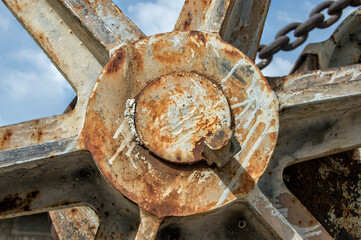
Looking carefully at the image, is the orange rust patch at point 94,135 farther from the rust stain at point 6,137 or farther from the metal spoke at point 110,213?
the rust stain at point 6,137

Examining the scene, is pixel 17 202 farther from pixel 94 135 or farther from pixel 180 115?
pixel 180 115

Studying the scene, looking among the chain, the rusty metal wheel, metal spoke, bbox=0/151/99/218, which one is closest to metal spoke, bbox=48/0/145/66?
the rusty metal wheel

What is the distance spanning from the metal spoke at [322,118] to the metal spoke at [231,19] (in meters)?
0.33

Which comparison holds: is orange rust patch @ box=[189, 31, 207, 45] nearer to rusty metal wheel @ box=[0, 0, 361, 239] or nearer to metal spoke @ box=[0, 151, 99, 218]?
rusty metal wheel @ box=[0, 0, 361, 239]

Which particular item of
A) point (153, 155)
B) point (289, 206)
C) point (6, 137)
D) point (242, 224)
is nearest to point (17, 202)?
point (6, 137)

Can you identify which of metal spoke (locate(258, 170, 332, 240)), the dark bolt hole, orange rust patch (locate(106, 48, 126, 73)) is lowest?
metal spoke (locate(258, 170, 332, 240))

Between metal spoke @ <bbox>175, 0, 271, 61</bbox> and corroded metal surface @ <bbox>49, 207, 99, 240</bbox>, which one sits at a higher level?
metal spoke @ <bbox>175, 0, 271, 61</bbox>

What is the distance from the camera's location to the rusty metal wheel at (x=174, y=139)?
232cm

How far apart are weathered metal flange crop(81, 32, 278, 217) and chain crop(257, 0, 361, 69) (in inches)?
60.8

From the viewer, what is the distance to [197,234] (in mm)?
2539

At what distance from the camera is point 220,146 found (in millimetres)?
2045

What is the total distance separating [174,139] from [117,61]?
46 cm

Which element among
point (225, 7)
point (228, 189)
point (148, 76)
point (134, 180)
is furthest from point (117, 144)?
point (225, 7)

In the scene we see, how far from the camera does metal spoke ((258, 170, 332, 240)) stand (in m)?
2.75
